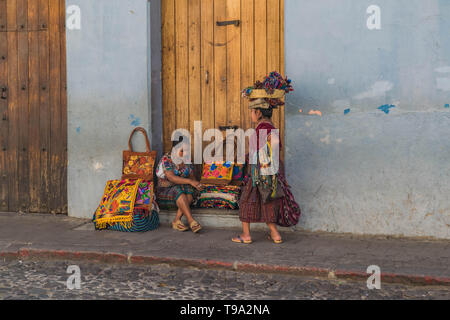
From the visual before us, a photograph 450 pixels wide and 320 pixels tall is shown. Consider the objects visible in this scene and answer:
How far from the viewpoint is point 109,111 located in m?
6.64

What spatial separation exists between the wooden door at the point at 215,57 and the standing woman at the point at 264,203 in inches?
36.2

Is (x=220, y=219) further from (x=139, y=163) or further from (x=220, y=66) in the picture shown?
A: (x=220, y=66)

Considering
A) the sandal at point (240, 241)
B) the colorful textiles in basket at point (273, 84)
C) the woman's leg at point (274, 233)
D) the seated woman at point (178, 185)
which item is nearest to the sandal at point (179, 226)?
the seated woman at point (178, 185)

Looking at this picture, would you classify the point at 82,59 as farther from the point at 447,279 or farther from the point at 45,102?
the point at 447,279

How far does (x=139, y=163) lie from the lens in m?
6.44

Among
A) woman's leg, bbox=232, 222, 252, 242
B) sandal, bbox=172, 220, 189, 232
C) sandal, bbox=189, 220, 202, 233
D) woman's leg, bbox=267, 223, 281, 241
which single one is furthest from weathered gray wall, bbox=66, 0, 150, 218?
woman's leg, bbox=267, 223, 281, 241

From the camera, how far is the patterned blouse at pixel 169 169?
6.11m

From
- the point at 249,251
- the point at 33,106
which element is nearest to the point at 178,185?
the point at 249,251

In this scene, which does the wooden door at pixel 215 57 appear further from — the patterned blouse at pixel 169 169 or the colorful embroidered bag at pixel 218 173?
the patterned blouse at pixel 169 169

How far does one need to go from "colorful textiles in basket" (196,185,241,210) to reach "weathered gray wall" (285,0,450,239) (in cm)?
71

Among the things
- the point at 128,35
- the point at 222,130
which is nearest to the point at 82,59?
the point at 128,35
